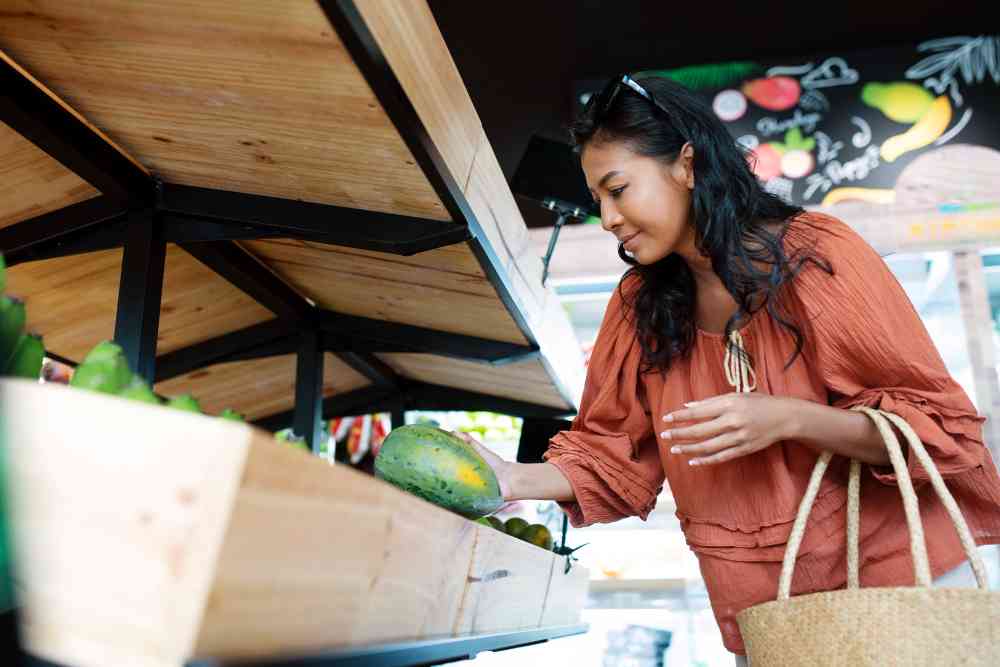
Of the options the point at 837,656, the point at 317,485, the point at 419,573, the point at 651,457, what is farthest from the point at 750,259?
the point at 317,485

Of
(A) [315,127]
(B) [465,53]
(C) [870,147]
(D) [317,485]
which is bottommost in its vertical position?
(D) [317,485]

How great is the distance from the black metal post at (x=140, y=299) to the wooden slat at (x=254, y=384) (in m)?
1.20

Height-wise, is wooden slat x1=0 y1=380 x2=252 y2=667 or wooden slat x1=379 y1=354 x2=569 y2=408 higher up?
wooden slat x1=379 y1=354 x2=569 y2=408

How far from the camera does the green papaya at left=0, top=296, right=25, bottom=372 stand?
0.83 m

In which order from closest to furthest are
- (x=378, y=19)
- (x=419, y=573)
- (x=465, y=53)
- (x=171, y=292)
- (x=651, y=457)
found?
(x=419, y=573) < (x=378, y=19) < (x=651, y=457) < (x=171, y=292) < (x=465, y=53)

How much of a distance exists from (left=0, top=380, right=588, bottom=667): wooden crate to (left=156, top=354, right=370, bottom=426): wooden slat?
207 cm

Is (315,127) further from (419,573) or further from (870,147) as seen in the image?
(870,147)

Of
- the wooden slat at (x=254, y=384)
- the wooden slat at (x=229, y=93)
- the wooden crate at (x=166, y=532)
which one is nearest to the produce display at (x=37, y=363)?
the wooden crate at (x=166, y=532)

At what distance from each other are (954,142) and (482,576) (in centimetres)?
336

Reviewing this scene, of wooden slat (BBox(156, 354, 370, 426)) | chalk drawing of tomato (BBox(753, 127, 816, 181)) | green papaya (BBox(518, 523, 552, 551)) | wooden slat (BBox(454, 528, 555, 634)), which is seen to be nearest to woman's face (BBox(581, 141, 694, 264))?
wooden slat (BBox(454, 528, 555, 634))

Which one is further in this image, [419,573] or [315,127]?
[315,127]

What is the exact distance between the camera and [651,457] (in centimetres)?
161

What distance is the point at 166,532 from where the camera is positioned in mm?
629

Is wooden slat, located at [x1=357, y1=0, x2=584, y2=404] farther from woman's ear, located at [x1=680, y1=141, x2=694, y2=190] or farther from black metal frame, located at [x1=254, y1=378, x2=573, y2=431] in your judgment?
black metal frame, located at [x1=254, y1=378, x2=573, y2=431]
